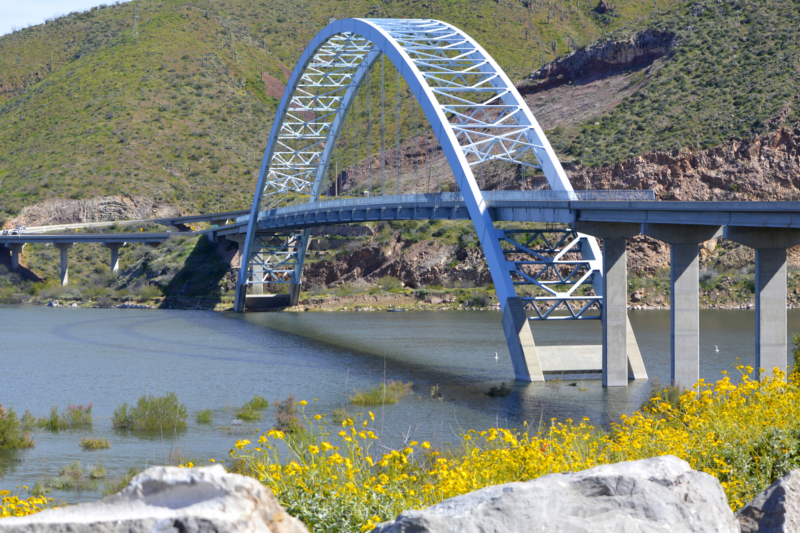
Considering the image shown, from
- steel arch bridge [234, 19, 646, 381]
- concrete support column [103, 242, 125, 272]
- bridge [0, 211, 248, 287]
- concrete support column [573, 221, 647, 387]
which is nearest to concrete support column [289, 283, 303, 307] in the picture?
steel arch bridge [234, 19, 646, 381]

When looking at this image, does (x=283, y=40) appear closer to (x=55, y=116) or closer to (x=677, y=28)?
(x=55, y=116)

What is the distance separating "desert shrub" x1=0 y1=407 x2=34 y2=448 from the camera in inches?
655

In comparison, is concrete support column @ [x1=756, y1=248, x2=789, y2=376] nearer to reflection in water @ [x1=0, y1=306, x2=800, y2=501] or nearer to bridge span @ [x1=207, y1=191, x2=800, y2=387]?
bridge span @ [x1=207, y1=191, x2=800, y2=387]

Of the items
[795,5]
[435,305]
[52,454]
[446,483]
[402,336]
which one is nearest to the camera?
[446,483]

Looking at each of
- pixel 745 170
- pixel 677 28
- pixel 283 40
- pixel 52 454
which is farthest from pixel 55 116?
pixel 52 454

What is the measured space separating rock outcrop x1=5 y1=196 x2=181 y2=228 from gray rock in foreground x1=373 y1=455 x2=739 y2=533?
79204 mm

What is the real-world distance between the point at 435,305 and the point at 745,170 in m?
21.6

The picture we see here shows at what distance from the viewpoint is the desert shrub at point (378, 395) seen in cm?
2127

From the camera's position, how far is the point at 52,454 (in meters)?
16.1

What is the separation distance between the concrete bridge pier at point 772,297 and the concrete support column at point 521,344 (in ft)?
25.2

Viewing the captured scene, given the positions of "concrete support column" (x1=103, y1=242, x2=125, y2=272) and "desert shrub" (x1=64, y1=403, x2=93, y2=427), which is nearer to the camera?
"desert shrub" (x1=64, y1=403, x2=93, y2=427)

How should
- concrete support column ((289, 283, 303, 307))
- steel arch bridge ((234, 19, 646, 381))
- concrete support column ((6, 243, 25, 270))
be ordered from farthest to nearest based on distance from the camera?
1. concrete support column ((6, 243, 25, 270))
2. concrete support column ((289, 283, 303, 307))
3. steel arch bridge ((234, 19, 646, 381))

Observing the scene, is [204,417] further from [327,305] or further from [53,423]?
[327,305]

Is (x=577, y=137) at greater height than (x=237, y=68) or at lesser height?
lesser
